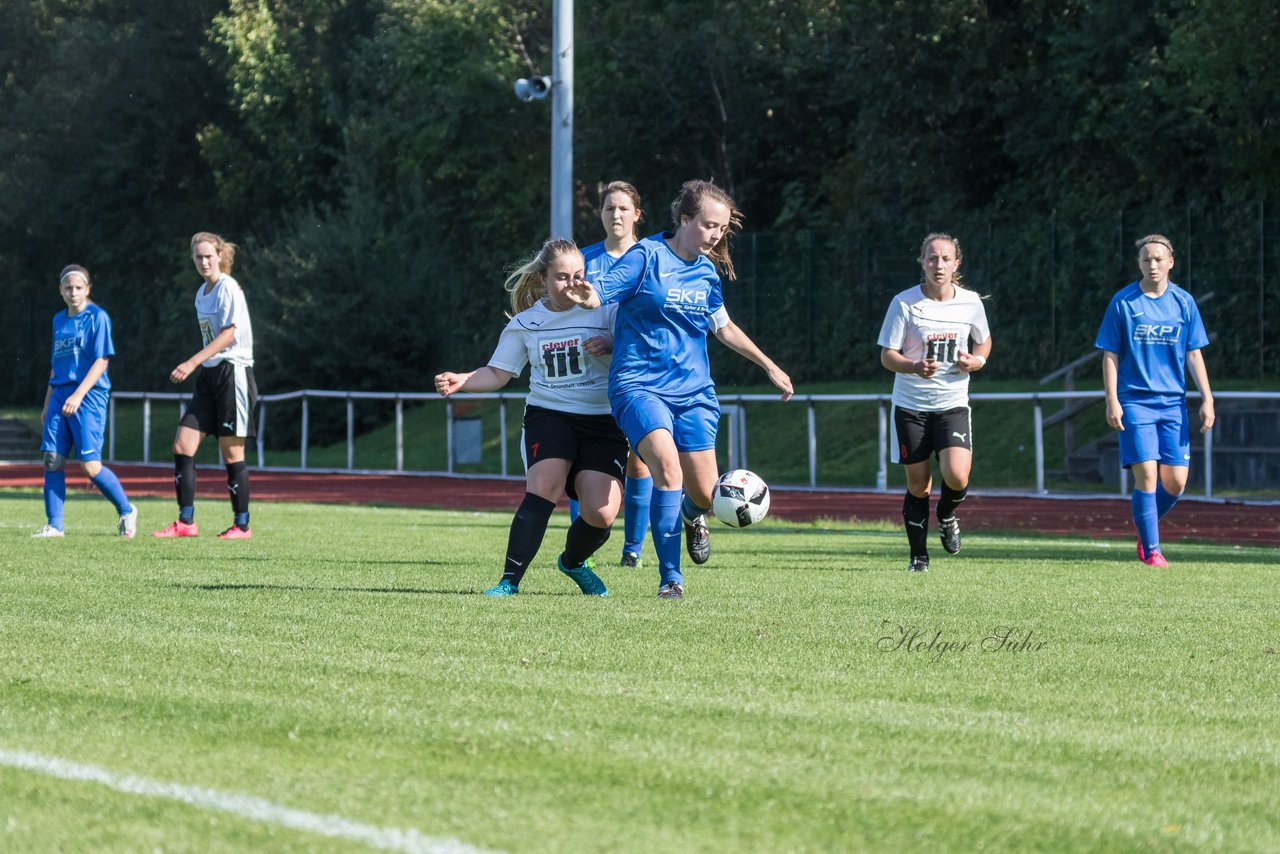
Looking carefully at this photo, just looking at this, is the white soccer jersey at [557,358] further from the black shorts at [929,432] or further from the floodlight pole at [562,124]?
the floodlight pole at [562,124]

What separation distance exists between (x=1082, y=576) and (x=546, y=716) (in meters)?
6.03

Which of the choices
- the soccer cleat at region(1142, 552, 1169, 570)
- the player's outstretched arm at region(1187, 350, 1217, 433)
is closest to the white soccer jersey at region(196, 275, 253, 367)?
the soccer cleat at region(1142, 552, 1169, 570)

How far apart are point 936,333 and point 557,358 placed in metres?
2.82

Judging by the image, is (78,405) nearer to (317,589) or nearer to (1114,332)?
(317,589)

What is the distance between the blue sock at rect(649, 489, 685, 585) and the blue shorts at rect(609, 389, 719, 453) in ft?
0.95

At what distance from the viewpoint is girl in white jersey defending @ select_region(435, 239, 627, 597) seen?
28.6 ft

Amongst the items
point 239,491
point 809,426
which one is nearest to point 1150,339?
point 239,491

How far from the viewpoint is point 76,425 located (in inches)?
510

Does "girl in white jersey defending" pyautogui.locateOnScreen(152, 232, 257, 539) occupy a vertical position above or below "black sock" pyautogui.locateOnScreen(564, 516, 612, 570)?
above

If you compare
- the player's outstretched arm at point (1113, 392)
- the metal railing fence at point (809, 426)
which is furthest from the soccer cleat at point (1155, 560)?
the metal railing fence at point (809, 426)

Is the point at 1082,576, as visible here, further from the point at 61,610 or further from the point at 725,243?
the point at 61,610

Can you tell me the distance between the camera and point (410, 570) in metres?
10.7

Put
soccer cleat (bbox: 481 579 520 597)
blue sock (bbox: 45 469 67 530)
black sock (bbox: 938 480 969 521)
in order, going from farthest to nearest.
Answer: blue sock (bbox: 45 469 67 530), black sock (bbox: 938 480 969 521), soccer cleat (bbox: 481 579 520 597)

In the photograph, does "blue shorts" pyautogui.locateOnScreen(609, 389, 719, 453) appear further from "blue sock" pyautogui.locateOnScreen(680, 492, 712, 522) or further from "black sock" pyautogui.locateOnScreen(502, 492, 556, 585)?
"black sock" pyautogui.locateOnScreen(502, 492, 556, 585)
